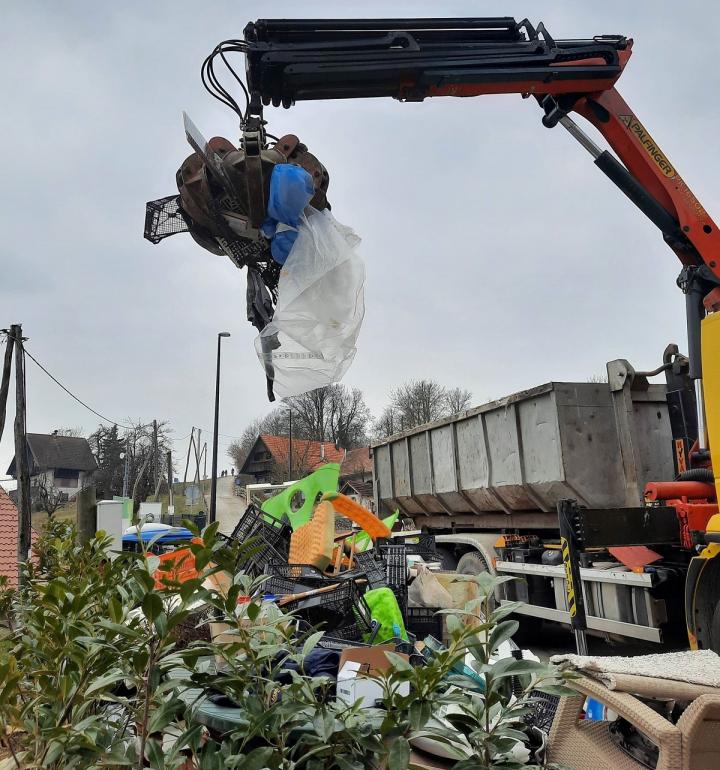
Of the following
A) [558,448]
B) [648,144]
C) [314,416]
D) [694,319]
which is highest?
[314,416]

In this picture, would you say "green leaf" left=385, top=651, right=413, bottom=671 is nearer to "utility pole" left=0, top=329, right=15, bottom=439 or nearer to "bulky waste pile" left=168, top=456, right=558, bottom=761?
"bulky waste pile" left=168, top=456, right=558, bottom=761

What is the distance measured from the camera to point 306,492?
21.6 ft

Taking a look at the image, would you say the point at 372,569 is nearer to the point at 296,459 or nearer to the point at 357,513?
the point at 357,513

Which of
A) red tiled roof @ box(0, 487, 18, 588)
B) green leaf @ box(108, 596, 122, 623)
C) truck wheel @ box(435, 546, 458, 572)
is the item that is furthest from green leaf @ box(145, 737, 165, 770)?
red tiled roof @ box(0, 487, 18, 588)

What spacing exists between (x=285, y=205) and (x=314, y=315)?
67cm

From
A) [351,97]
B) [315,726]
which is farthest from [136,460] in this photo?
[315,726]

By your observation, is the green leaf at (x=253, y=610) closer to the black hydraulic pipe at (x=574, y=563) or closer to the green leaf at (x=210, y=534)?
the green leaf at (x=210, y=534)

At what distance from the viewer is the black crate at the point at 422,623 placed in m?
4.86

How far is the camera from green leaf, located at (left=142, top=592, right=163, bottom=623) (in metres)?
1.30

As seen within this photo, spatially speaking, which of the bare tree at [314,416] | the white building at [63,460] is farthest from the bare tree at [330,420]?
the white building at [63,460]

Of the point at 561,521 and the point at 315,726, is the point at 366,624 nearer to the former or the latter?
the point at 561,521

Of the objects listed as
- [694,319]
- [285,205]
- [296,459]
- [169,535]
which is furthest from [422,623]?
[296,459]

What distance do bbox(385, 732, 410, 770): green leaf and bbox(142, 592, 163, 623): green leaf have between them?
1.70ft

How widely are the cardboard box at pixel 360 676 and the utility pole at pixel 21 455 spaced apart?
371 inches
